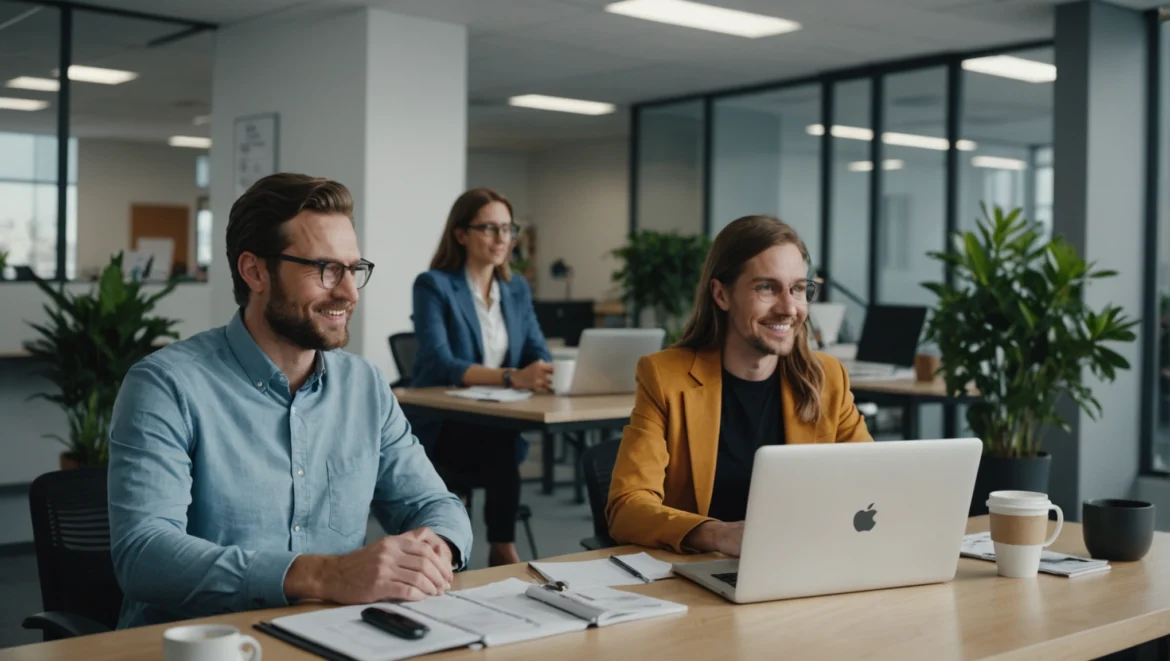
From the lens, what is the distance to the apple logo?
5.48 ft

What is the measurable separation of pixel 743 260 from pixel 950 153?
558cm

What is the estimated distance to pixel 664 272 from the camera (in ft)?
26.2

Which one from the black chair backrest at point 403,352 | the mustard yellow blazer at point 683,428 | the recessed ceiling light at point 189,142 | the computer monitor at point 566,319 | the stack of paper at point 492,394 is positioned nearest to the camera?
the mustard yellow blazer at point 683,428

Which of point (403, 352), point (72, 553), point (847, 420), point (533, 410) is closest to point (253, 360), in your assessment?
point (72, 553)

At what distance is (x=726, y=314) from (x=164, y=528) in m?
1.20

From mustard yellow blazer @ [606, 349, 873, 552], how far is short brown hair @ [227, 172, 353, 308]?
711 mm

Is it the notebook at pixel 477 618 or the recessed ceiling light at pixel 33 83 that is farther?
the recessed ceiling light at pixel 33 83

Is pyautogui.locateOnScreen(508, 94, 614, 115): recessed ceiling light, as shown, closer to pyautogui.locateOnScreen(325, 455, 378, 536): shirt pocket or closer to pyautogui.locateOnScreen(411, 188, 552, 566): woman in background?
pyautogui.locateOnScreen(411, 188, 552, 566): woman in background

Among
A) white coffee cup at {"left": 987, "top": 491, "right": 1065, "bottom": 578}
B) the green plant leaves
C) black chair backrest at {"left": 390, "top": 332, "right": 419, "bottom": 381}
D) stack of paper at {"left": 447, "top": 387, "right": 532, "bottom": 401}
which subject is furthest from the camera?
black chair backrest at {"left": 390, "top": 332, "right": 419, "bottom": 381}

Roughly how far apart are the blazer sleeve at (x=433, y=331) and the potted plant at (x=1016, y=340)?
198 centimetres

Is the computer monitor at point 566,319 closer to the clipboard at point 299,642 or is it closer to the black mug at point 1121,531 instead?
the black mug at point 1121,531

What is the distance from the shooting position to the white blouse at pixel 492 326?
4211 mm

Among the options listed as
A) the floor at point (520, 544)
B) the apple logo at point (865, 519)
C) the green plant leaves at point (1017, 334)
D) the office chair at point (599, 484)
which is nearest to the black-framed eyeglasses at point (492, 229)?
the floor at point (520, 544)

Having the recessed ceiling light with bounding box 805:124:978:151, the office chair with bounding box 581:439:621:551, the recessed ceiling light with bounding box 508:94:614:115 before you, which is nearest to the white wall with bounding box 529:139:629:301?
the recessed ceiling light with bounding box 508:94:614:115
